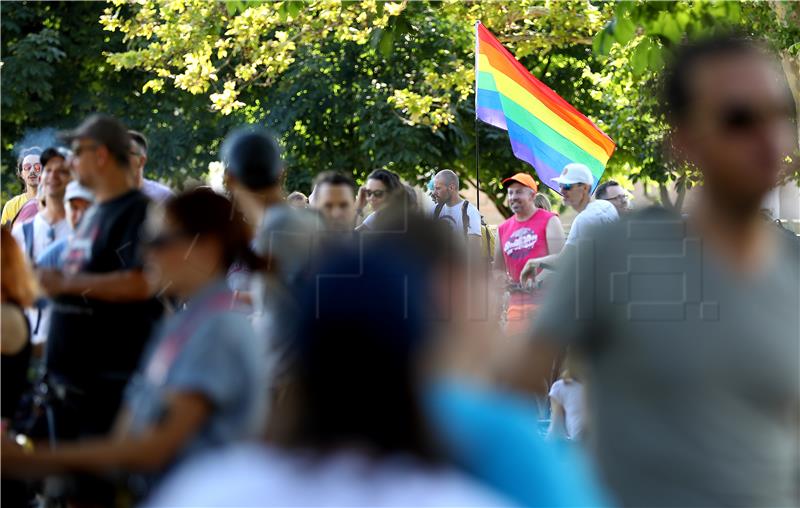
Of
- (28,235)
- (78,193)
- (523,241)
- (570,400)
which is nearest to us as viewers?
(78,193)

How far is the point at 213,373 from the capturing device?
9.97 feet

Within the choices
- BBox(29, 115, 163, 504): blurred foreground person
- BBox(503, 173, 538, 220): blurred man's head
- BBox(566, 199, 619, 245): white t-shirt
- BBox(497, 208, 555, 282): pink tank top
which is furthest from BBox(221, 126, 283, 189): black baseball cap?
BBox(503, 173, 538, 220): blurred man's head

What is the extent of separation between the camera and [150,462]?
3.12 meters

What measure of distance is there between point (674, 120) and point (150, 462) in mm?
1313

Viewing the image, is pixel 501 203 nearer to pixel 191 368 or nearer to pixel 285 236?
pixel 285 236

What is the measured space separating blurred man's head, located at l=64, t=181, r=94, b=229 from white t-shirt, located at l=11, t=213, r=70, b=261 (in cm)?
13

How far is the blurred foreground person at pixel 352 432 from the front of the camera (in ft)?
6.01

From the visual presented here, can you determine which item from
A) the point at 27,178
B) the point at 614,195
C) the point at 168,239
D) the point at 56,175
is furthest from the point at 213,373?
the point at 614,195

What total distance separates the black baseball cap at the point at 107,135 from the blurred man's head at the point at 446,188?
6.33 m

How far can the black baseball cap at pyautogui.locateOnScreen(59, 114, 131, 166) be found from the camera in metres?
4.32

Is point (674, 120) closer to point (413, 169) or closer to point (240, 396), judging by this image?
point (240, 396)

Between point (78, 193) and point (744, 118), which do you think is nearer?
point (744, 118)

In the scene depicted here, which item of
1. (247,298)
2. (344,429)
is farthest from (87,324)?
(344,429)

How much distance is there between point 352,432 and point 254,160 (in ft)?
7.56
